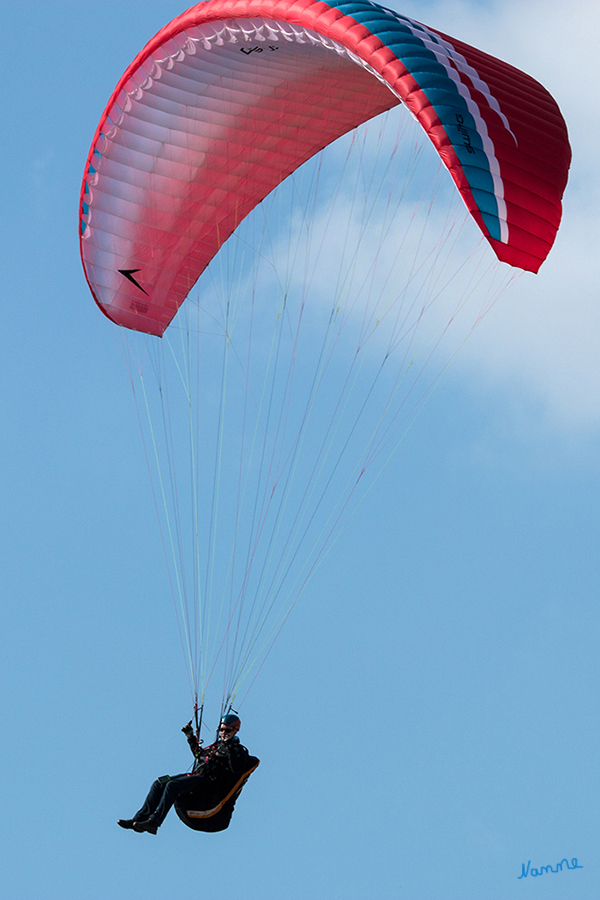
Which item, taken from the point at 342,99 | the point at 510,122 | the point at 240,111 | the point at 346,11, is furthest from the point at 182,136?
the point at 510,122

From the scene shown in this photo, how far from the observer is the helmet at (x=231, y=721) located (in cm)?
1436

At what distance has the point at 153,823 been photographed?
13812mm

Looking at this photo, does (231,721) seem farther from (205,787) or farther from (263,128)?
(263,128)

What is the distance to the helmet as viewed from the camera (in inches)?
565

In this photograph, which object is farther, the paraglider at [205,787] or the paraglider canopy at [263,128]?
the paraglider at [205,787]

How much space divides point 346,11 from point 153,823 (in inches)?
283

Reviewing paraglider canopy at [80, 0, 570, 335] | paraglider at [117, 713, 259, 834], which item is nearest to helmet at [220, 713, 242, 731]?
paraglider at [117, 713, 259, 834]

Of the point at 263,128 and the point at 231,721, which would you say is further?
the point at 263,128

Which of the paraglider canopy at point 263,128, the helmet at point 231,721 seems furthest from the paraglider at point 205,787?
the paraglider canopy at point 263,128

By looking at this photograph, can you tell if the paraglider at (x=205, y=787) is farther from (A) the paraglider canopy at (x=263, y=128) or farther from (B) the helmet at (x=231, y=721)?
(A) the paraglider canopy at (x=263, y=128)

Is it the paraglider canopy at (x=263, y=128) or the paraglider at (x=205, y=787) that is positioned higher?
the paraglider canopy at (x=263, y=128)

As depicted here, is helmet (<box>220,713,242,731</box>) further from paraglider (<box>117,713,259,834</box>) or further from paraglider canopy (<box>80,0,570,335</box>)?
paraglider canopy (<box>80,0,570,335</box>)

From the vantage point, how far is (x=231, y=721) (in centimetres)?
1438

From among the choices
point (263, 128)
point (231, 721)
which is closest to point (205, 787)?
point (231, 721)
